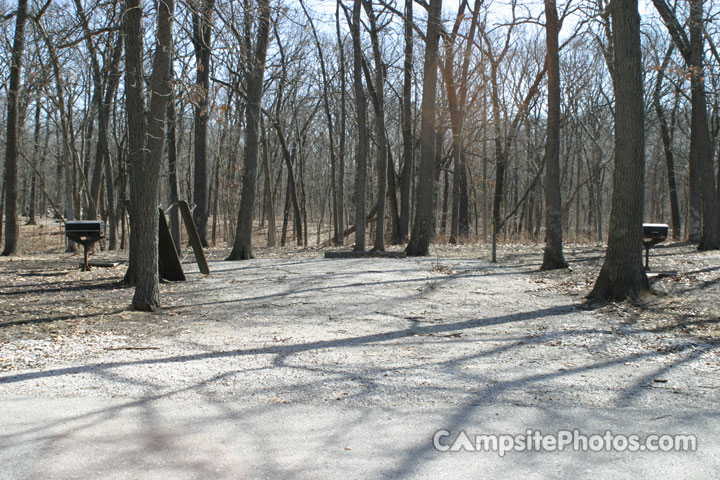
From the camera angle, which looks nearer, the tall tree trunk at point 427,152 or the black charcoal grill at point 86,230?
the black charcoal grill at point 86,230

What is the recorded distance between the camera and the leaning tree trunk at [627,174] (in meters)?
7.99

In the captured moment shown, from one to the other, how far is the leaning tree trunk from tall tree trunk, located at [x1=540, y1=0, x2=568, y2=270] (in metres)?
3.58

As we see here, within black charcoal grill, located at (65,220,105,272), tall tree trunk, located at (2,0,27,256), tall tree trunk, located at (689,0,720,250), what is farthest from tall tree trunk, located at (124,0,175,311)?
tall tree trunk, located at (689,0,720,250)

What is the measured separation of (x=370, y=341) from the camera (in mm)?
5949

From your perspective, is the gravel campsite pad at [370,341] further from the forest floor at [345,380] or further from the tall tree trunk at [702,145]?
the tall tree trunk at [702,145]

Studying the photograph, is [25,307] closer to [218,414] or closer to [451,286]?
[218,414]

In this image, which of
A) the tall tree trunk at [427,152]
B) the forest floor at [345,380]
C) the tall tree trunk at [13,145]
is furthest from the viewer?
the tall tree trunk at [13,145]

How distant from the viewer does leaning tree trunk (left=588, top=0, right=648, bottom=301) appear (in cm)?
799

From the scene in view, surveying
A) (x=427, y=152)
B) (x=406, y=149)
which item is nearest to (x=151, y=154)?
(x=427, y=152)

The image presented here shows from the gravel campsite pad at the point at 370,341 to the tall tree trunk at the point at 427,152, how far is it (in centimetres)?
482

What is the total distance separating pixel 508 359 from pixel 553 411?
1.39 meters

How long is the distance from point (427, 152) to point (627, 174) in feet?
25.6

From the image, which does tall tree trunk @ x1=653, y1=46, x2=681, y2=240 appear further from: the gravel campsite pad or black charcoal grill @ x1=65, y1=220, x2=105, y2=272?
black charcoal grill @ x1=65, y1=220, x2=105, y2=272

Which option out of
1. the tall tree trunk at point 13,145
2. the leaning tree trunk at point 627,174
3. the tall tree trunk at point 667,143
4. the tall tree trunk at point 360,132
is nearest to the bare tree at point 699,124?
the tall tree trunk at point 667,143
